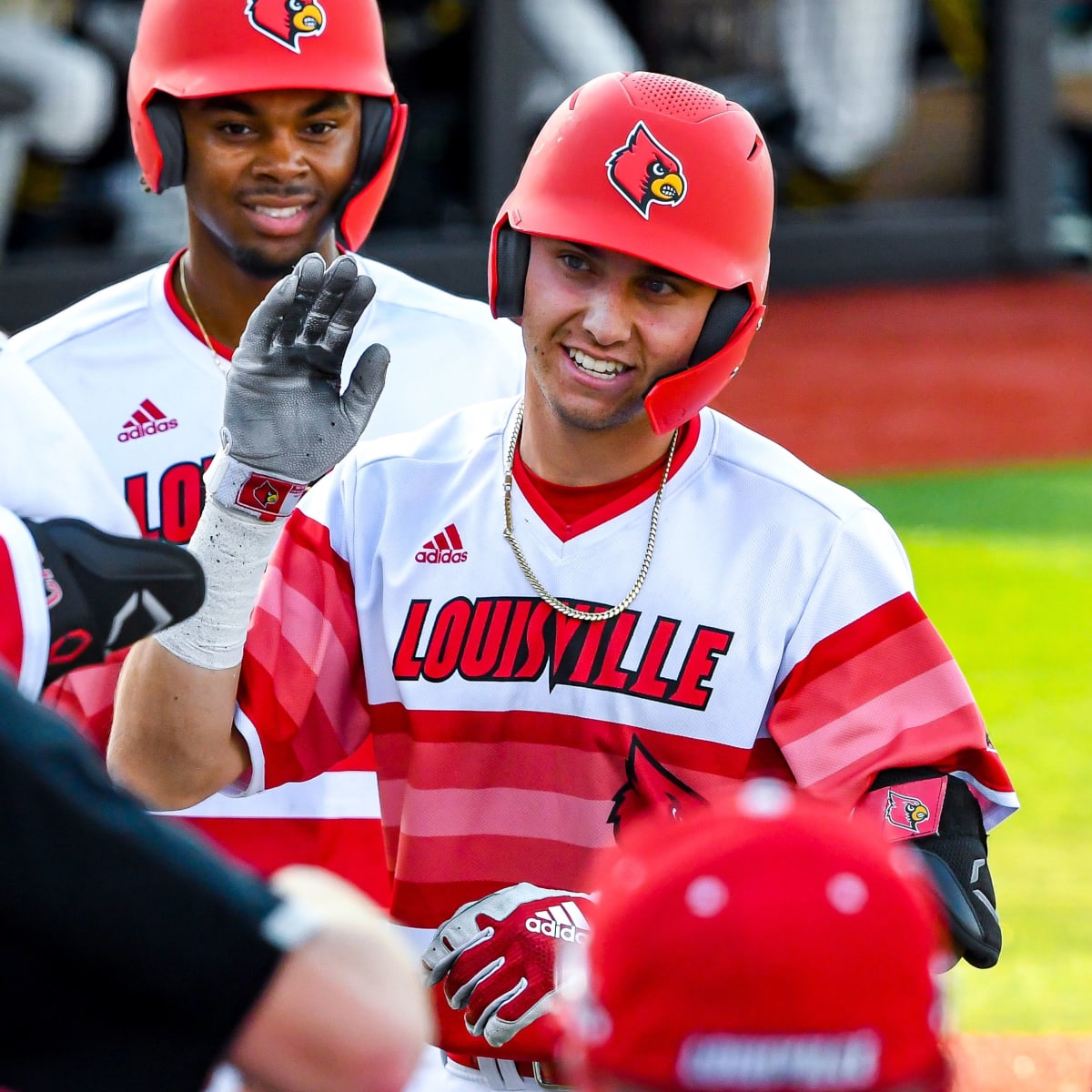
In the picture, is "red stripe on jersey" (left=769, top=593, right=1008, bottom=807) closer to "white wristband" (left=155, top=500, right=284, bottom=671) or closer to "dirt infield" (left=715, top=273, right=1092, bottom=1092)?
"white wristband" (left=155, top=500, right=284, bottom=671)

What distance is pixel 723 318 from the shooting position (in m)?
2.87

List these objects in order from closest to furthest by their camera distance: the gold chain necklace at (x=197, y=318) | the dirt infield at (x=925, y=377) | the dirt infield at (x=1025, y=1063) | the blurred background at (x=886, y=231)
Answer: the gold chain necklace at (x=197, y=318)
the dirt infield at (x=1025, y=1063)
the blurred background at (x=886, y=231)
the dirt infield at (x=925, y=377)

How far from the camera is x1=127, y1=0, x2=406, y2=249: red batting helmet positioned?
367 centimetres

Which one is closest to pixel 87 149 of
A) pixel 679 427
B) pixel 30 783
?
pixel 679 427

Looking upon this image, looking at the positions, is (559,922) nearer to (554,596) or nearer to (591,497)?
(554,596)

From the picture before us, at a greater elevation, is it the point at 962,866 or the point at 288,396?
the point at 288,396

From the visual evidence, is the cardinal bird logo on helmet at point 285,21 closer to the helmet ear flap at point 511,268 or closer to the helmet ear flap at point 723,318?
the helmet ear flap at point 511,268

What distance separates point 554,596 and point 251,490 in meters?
0.49

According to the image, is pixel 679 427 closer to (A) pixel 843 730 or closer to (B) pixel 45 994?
(A) pixel 843 730

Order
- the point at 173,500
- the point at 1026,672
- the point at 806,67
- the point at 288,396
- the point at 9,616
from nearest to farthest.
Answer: the point at 9,616 → the point at 288,396 → the point at 173,500 → the point at 1026,672 → the point at 806,67

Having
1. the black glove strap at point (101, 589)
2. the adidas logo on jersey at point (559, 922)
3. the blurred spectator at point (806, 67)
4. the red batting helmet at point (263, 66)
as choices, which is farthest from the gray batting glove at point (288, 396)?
the blurred spectator at point (806, 67)

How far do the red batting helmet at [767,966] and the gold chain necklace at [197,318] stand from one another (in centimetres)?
243

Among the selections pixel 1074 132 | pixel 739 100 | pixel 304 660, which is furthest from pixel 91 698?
pixel 1074 132

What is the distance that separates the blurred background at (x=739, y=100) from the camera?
A: 43.0ft
